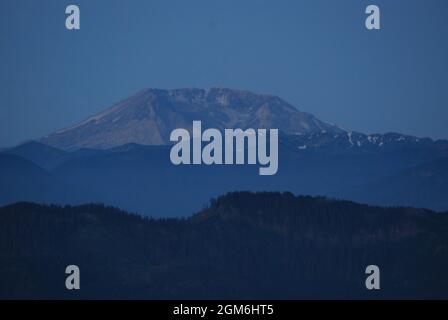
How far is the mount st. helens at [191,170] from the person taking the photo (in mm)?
25172

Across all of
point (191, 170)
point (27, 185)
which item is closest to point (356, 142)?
point (191, 170)

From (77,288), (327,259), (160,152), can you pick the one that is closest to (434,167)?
(327,259)

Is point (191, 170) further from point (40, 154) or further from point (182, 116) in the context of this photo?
point (40, 154)

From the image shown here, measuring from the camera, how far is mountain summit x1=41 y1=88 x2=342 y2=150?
25234 mm

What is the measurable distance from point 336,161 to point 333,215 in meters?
1.19

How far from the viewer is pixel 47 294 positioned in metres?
Result: 24.2

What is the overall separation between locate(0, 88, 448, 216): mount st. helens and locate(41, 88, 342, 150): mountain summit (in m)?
0.02

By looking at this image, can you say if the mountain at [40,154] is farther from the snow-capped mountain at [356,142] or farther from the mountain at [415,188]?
the mountain at [415,188]

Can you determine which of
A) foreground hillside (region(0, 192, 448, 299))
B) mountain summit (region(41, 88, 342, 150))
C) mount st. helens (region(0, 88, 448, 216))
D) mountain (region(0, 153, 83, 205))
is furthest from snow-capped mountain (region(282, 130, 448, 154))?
mountain (region(0, 153, 83, 205))

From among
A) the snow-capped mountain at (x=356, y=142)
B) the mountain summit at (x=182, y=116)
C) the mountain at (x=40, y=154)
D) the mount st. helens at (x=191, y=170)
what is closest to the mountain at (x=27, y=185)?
the mount st. helens at (x=191, y=170)

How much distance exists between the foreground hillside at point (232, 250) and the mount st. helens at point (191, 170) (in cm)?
33
